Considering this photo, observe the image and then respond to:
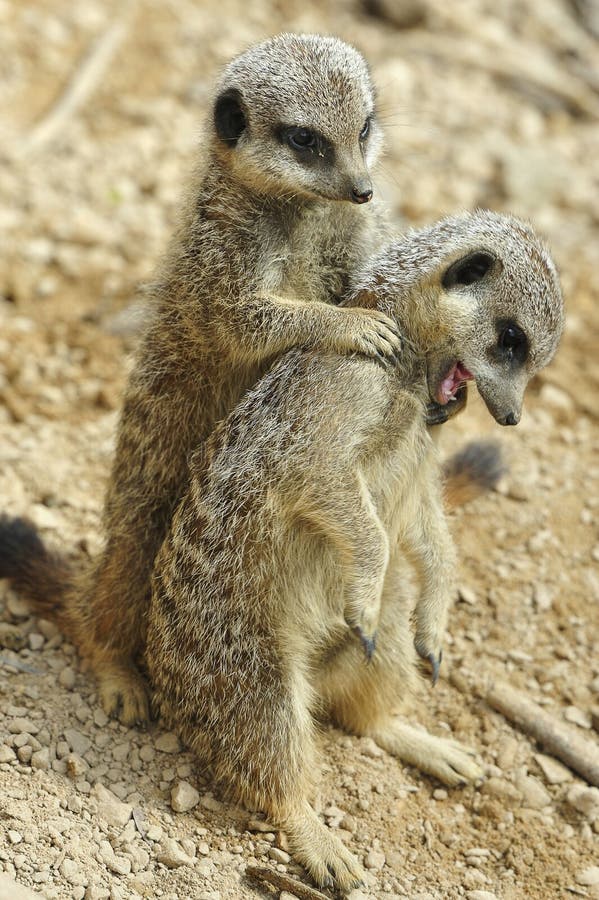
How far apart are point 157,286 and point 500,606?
55.3 inches

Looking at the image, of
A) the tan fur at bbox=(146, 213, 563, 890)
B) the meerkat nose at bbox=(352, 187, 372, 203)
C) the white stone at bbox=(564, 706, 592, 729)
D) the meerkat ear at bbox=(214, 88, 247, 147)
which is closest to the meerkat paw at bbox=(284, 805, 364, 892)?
the tan fur at bbox=(146, 213, 563, 890)

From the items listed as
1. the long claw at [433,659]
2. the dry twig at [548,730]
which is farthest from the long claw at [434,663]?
the dry twig at [548,730]

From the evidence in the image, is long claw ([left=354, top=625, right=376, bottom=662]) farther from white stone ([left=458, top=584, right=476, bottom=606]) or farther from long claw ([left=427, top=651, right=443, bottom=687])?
white stone ([left=458, top=584, right=476, bottom=606])

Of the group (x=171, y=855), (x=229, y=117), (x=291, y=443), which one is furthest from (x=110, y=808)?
(x=229, y=117)

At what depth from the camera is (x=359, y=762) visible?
2795mm

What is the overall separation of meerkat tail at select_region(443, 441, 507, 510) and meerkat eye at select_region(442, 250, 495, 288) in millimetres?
826

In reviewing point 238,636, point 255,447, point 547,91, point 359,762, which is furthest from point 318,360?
point 547,91

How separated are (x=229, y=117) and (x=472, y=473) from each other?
4.05ft

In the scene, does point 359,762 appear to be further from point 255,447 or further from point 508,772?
point 255,447

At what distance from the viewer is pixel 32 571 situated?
3.04 metres

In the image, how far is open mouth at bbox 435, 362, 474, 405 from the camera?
2445mm

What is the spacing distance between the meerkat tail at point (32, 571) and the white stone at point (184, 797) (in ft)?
2.09

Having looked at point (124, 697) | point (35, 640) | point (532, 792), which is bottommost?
point (35, 640)

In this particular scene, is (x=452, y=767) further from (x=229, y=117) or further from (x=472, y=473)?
(x=229, y=117)
